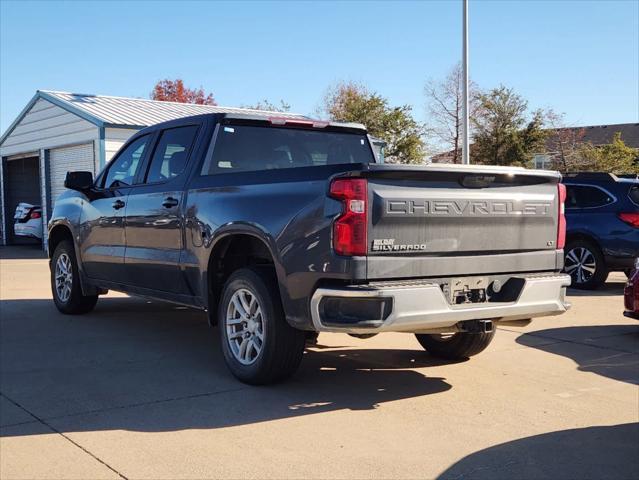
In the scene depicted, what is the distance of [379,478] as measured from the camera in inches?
147

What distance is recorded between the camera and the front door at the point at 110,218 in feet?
23.5

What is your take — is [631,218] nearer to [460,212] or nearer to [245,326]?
A: [460,212]

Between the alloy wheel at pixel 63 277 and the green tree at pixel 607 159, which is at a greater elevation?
the green tree at pixel 607 159

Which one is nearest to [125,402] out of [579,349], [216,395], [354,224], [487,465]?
[216,395]

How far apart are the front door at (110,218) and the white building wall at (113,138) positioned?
10319mm

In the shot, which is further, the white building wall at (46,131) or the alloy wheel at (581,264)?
the white building wall at (46,131)

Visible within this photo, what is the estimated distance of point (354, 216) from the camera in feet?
14.9

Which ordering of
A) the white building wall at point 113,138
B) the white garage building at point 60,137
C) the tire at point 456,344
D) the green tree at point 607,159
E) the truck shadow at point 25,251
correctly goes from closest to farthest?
the tire at point 456,344 → the white building wall at point 113,138 → the white garage building at point 60,137 → the truck shadow at point 25,251 → the green tree at point 607,159

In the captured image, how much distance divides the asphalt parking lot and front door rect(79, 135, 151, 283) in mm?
704

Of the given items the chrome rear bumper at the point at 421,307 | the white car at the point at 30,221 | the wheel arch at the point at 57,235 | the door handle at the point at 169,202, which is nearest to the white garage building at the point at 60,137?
the white car at the point at 30,221

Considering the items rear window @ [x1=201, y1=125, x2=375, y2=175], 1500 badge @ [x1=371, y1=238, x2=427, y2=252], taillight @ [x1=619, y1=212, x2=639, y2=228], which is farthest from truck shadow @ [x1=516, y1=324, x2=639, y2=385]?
taillight @ [x1=619, y1=212, x2=639, y2=228]

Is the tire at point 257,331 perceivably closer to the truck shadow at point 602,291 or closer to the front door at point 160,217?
the front door at point 160,217

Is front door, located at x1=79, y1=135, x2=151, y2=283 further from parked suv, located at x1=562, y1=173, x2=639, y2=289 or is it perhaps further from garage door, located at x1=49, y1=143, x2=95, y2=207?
garage door, located at x1=49, y1=143, x2=95, y2=207

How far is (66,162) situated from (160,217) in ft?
48.7
